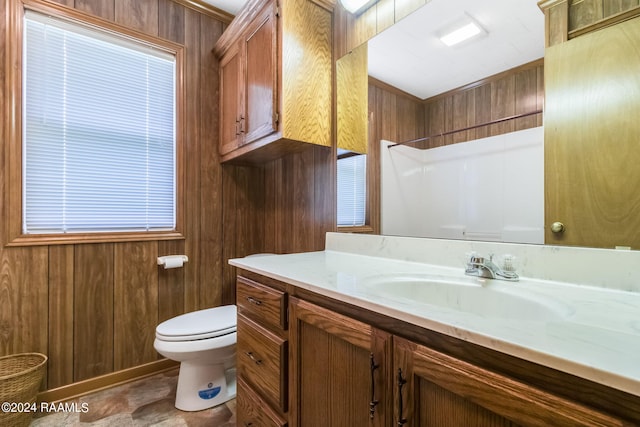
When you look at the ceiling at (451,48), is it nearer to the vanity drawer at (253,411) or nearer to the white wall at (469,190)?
the white wall at (469,190)

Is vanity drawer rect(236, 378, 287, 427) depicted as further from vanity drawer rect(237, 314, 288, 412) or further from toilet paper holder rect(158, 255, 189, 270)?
toilet paper holder rect(158, 255, 189, 270)

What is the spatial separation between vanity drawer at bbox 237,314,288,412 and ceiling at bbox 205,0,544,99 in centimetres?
117

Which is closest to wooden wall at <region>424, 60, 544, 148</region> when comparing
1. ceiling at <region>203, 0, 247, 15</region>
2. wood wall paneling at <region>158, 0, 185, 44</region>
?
ceiling at <region>203, 0, 247, 15</region>

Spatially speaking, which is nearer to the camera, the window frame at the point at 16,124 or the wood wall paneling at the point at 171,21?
the window frame at the point at 16,124

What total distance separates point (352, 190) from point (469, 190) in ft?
1.97

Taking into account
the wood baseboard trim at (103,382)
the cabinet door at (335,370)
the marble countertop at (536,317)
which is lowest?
the wood baseboard trim at (103,382)

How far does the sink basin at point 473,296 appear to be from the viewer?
2.31 feet

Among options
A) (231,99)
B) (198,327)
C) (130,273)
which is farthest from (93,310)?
(231,99)

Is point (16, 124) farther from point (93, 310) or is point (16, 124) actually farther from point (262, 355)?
point (262, 355)

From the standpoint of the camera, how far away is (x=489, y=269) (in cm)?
90

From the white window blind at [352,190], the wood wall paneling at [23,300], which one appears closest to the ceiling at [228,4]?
the white window blind at [352,190]

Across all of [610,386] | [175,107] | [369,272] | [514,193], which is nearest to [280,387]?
[369,272]

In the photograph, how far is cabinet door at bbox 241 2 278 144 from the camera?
1484 millimetres

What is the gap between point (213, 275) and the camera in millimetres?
2148
